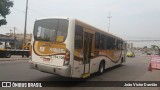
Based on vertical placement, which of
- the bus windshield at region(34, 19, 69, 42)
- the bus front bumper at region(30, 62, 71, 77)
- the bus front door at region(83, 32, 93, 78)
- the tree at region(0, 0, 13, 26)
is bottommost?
the bus front bumper at region(30, 62, 71, 77)

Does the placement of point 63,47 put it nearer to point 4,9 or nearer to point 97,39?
point 97,39

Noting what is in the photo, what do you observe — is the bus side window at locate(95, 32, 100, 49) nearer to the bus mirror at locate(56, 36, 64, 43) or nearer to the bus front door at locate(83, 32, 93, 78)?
the bus front door at locate(83, 32, 93, 78)

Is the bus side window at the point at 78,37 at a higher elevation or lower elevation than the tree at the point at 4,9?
lower

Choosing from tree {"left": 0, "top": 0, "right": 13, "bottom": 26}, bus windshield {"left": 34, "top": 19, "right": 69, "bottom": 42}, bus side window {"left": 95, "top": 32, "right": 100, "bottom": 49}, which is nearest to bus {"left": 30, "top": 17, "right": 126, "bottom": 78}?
bus windshield {"left": 34, "top": 19, "right": 69, "bottom": 42}

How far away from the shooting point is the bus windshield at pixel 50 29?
9730 millimetres

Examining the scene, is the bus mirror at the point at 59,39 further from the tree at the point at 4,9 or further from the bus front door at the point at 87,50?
the tree at the point at 4,9

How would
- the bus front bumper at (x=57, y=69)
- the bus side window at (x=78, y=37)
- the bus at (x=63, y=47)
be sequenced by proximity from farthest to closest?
1. the bus side window at (x=78, y=37)
2. the bus at (x=63, y=47)
3. the bus front bumper at (x=57, y=69)

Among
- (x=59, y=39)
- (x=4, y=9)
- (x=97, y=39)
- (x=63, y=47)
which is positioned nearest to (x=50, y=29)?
(x=59, y=39)

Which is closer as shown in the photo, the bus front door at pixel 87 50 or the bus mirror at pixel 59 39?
the bus mirror at pixel 59 39

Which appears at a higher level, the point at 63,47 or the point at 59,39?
the point at 59,39

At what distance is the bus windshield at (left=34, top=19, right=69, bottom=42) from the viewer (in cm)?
973

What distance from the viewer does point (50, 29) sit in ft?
32.9

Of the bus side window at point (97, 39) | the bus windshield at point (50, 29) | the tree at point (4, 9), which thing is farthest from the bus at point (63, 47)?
the tree at point (4, 9)

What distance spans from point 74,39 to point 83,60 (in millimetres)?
1550
